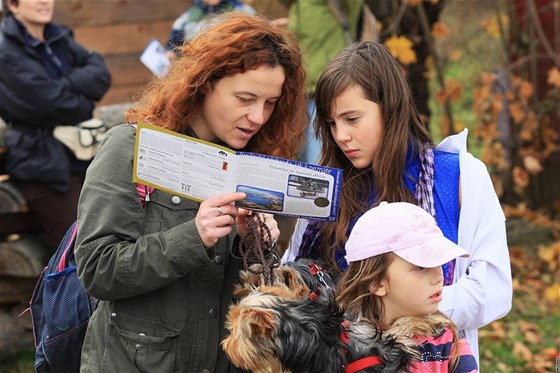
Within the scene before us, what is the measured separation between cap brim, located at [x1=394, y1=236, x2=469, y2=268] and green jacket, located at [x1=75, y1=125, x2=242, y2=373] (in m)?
0.58

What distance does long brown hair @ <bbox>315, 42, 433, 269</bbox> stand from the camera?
2.72 meters

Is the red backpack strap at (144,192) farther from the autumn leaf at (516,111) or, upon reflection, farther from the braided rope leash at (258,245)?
the autumn leaf at (516,111)

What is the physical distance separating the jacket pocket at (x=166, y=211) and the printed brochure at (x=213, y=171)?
12 cm

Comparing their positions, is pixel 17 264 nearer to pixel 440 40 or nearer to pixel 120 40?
pixel 120 40

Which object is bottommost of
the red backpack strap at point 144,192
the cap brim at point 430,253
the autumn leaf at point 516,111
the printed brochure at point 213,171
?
the cap brim at point 430,253

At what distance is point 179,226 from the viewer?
241cm

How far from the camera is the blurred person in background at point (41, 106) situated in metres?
4.80

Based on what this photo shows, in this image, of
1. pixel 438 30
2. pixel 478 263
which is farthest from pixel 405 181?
pixel 438 30

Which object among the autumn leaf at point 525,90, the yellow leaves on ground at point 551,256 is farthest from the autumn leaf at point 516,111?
the yellow leaves on ground at point 551,256

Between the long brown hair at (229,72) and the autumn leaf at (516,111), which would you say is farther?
the autumn leaf at (516,111)

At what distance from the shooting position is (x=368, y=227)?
93.5 inches

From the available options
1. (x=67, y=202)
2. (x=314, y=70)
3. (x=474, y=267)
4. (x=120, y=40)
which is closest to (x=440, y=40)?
(x=120, y=40)

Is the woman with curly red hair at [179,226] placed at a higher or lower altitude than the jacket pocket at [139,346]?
higher

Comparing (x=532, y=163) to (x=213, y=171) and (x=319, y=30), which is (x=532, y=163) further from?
(x=213, y=171)
